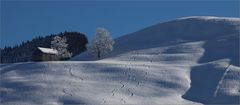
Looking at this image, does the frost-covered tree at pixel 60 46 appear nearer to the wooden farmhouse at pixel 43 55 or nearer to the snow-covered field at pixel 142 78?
the wooden farmhouse at pixel 43 55

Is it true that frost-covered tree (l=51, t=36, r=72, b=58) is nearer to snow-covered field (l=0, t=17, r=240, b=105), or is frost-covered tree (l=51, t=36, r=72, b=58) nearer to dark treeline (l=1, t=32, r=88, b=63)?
snow-covered field (l=0, t=17, r=240, b=105)

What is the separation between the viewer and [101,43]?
268ft

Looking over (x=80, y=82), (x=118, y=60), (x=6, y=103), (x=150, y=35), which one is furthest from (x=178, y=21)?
(x=6, y=103)

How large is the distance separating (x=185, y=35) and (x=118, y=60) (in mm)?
18891

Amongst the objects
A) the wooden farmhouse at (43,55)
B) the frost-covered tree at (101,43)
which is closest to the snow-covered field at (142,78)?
the frost-covered tree at (101,43)

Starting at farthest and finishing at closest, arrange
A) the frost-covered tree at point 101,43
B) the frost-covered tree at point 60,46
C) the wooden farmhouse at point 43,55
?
the frost-covered tree at point 60,46 < the frost-covered tree at point 101,43 < the wooden farmhouse at point 43,55

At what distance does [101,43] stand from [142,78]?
22874mm

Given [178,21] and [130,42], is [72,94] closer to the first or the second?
[130,42]

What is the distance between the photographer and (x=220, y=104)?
165 feet

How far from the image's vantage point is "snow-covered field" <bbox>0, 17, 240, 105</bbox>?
52.5 meters

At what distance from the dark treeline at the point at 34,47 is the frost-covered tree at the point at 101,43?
1118 inches

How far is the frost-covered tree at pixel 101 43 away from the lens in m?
81.3

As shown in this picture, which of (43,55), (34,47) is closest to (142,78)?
(43,55)

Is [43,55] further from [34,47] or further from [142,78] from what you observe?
[34,47]
